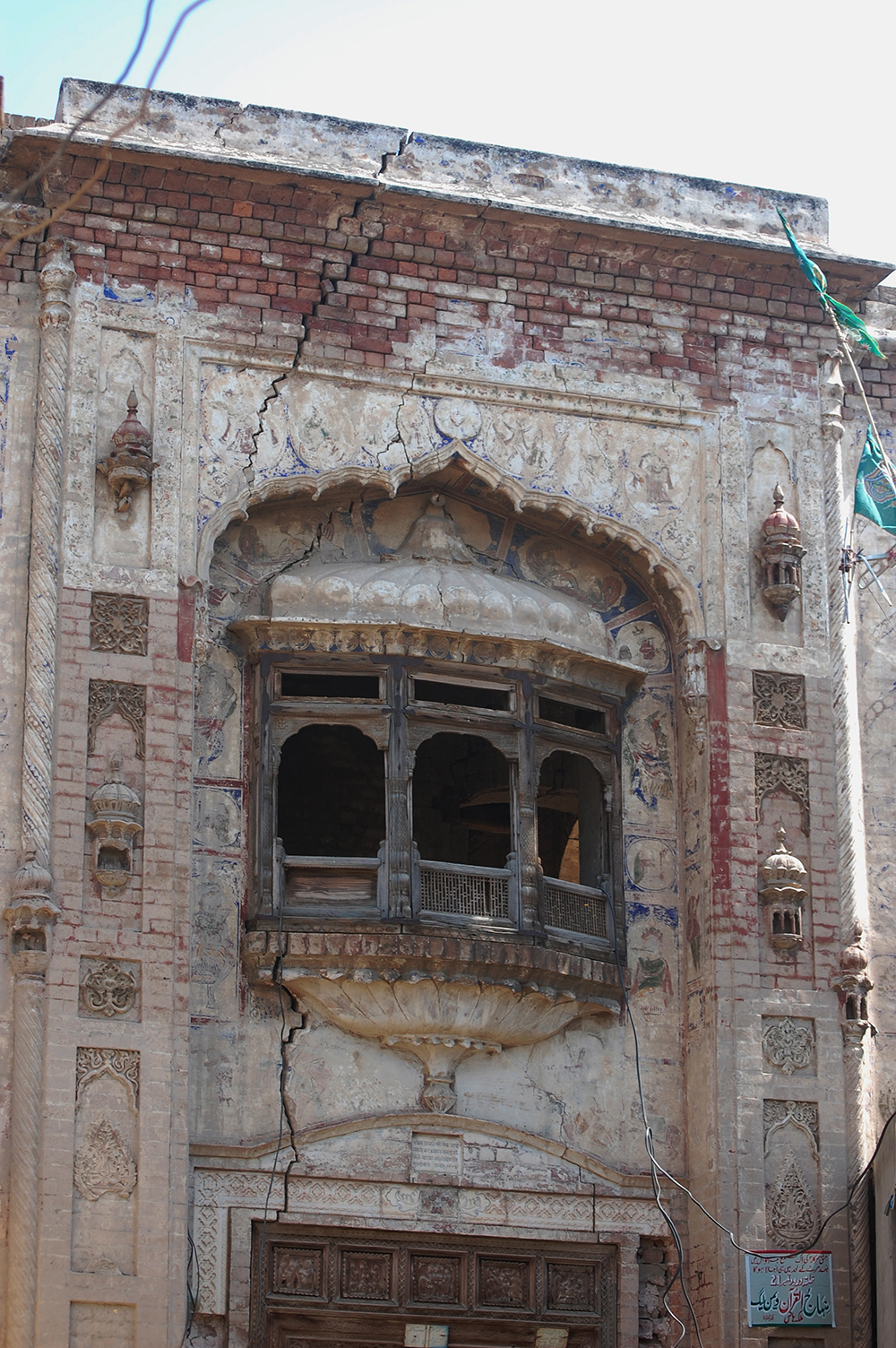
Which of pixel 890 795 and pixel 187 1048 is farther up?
pixel 890 795

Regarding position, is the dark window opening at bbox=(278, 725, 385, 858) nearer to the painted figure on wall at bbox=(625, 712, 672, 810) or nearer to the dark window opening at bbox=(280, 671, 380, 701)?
the dark window opening at bbox=(280, 671, 380, 701)

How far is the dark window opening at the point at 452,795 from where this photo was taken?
14.9 m

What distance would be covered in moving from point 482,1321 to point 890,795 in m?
4.23

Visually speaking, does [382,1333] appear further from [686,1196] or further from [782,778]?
[782,778]

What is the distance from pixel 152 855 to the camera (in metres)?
11.4

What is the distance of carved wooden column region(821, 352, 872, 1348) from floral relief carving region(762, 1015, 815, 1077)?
0.22m

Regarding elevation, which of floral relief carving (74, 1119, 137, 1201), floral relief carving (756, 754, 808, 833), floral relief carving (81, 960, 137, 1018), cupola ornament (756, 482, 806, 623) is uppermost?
cupola ornament (756, 482, 806, 623)

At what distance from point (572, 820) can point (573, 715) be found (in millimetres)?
2249

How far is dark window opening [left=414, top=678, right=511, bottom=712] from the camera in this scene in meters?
12.5

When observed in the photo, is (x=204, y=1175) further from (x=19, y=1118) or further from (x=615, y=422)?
(x=615, y=422)

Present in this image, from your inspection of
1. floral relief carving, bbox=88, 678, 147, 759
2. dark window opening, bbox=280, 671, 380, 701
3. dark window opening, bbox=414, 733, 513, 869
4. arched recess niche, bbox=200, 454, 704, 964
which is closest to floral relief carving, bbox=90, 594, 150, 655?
floral relief carving, bbox=88, 678, 147, 759

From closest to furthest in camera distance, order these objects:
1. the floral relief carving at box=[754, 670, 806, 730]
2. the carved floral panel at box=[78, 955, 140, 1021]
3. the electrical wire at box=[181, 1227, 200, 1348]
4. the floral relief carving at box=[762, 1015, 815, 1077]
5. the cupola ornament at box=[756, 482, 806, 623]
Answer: the electrical wire at box=[181, 1227, 200, 1348]
the carved floral panel at box=[78, 955, 140, 1021]
the floral relief carving at box=[762, 1015, 815, 1077]
the floral relief carving at box=[754, 670, 806, 730]
the cupola ornament at box=[756, 482, 806, 623]

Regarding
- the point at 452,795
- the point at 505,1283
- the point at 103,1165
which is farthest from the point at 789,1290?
the point at 452,795

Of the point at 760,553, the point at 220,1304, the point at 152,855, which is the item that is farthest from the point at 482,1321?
the point at 760,553
